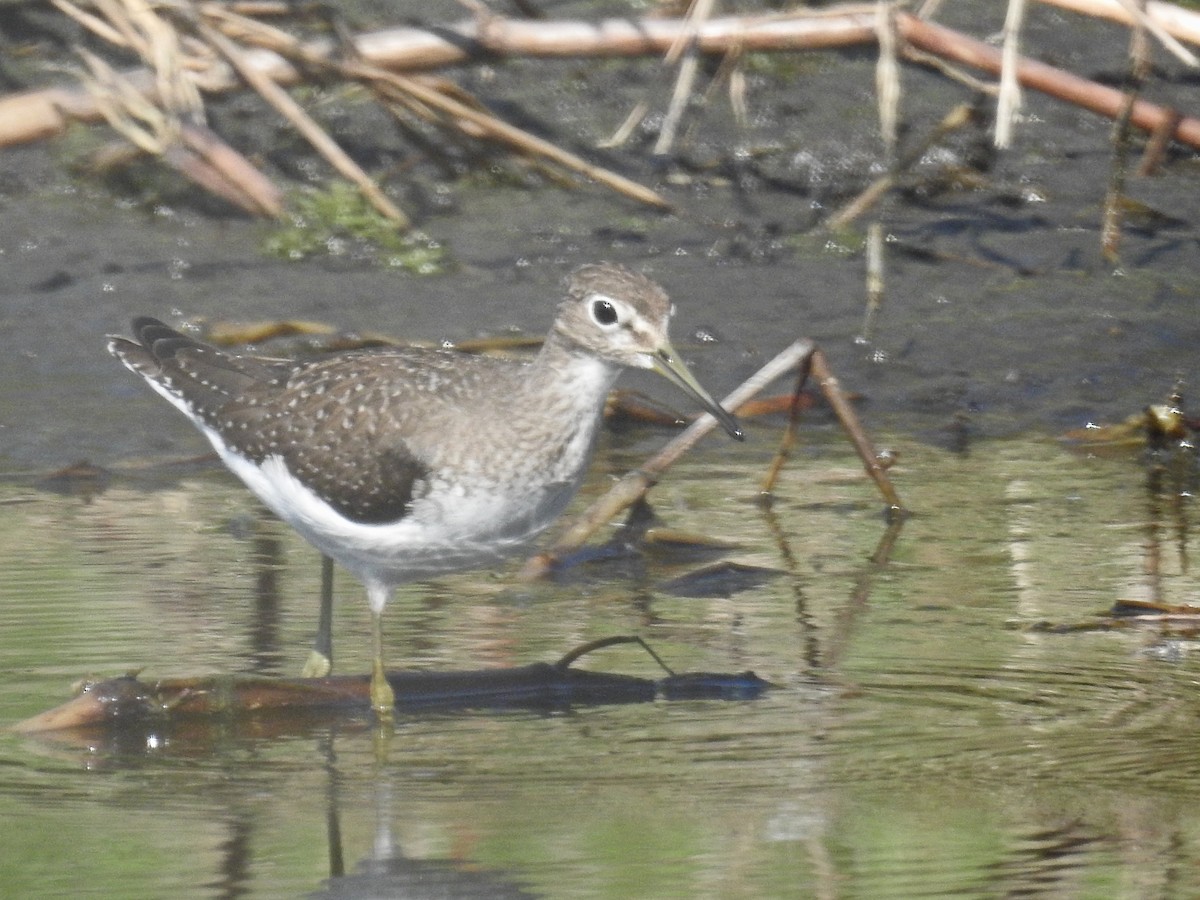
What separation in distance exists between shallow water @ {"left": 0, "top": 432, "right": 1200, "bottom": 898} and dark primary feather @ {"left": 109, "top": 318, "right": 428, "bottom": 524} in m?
0.52

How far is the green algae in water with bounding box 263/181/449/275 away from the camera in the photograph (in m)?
9.59

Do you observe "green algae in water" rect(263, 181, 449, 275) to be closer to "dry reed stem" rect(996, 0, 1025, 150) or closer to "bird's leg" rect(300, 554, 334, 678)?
"dry reed stem" rect(996, 0, 1025, 150)

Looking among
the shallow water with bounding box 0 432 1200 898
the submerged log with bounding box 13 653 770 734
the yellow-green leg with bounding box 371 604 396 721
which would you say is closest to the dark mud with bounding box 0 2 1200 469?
the shallow water with bounding box 0 432 1200 898

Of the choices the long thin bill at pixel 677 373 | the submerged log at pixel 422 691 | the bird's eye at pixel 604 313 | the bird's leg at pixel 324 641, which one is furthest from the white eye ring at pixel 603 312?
the bird's leg at pixel 324 641

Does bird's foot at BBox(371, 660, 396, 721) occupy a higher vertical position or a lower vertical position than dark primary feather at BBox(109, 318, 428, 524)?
lower

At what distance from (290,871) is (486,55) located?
6.42 meters

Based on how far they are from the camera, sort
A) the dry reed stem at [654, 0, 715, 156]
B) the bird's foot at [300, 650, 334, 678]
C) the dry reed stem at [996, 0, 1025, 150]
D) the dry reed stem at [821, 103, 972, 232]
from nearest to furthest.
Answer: the bird's foot at [300, 650, 334, 678] → the dry reed stem at [996, 0, 1025, 150] → the dry reed stem at [654, 0, 715, 156] → the dry reed stem at [821, 103, 972, 232]

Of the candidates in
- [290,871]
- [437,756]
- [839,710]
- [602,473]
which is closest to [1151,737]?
[839,710]

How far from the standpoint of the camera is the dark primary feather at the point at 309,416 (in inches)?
221

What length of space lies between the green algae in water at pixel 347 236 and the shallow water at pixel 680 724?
2.14 m

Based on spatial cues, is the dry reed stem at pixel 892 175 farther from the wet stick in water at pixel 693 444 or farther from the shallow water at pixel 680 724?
the wet stick in water at pixel 693 444

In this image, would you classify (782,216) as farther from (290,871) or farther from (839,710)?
(290,871)

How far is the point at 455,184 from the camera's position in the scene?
10.1 metres

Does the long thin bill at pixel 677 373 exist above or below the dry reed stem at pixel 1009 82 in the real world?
below
